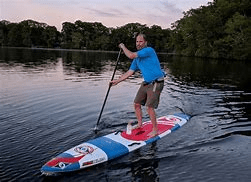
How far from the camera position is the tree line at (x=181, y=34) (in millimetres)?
62938

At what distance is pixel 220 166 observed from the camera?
6.39 metres

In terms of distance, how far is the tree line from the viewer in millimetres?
62938

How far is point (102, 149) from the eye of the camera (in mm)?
6723

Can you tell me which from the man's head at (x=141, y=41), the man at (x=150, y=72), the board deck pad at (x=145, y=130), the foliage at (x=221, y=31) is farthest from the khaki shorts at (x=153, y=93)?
the foliage at (x=221, y=31)

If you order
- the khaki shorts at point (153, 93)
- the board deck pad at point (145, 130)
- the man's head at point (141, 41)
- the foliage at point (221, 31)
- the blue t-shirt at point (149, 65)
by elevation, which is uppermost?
the foliage at point (221, 31)

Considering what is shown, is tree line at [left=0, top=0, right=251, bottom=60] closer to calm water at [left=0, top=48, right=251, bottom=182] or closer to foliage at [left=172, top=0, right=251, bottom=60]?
foliage at [left=172, top=0, right=251, bottom=60]

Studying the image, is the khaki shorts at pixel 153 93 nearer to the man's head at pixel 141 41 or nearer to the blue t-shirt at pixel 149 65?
the blue t-shirt at pixel 149 65

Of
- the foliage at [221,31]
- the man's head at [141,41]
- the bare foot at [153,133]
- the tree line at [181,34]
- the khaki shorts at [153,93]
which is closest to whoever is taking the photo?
the man's head at [141,41]

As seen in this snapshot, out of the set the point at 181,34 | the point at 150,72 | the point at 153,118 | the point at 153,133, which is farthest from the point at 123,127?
the point at 181,34

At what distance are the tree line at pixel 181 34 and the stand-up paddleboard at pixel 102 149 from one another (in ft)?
9.20

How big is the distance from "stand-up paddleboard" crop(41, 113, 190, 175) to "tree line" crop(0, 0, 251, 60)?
2805mm

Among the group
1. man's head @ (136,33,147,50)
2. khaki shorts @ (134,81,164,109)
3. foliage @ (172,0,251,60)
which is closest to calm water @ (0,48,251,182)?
khaki shorts @ (134,81,164,109)

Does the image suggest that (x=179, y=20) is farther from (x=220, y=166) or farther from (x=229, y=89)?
(x=220, y=166)

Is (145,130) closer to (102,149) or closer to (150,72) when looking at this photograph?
(150,72)
